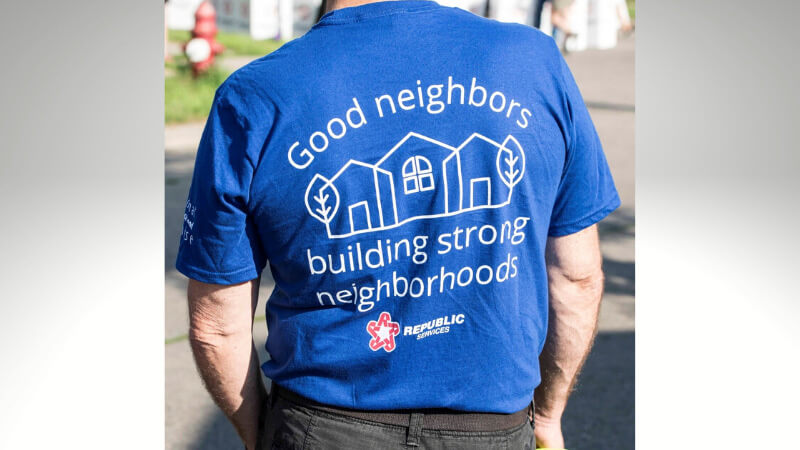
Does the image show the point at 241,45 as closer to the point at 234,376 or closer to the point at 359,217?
the point at 234,376

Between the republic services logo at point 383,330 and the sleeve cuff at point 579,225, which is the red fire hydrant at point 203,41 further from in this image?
the republic services logo at point 383,330

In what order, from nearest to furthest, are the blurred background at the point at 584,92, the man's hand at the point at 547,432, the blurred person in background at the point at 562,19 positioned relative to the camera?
the man's hand at the point at 547,432 → the blurred background at the point at 584,92 → the blurred person in background at the point at 562,19

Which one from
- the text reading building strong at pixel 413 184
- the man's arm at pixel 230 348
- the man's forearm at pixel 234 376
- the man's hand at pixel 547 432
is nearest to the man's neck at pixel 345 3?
the text reading building strong at pixel 413 184

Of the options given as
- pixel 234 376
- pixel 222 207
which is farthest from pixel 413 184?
pixel 234 376

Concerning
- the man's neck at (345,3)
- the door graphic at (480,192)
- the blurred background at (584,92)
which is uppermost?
the man's neck at (345,3)

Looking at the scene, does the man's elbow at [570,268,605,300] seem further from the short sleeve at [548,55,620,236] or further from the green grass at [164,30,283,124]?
the green grass at [164,30,283,124]

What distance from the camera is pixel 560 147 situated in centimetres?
127

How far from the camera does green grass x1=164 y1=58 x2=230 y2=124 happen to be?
5238 mm

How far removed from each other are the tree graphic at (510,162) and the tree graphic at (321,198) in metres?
0.23

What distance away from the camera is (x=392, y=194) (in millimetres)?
1187

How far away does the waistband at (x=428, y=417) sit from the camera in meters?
1.25

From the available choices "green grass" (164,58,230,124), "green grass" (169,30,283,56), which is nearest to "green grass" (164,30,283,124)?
"green grass" (164,58,230,124)
